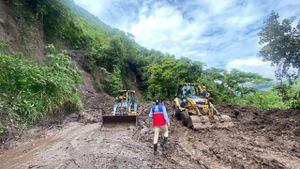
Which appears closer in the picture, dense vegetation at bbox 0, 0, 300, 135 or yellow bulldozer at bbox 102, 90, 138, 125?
dense vegetation at bbox 0, 0, 300, 135

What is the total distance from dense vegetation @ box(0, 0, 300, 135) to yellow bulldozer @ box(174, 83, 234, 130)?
5.47 m

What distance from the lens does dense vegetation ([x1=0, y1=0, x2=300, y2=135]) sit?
496 inches

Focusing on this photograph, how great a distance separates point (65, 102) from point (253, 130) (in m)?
9.51

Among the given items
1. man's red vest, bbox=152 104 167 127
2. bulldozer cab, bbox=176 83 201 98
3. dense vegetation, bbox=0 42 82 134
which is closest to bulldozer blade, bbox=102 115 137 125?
dense vegetation, bbox=0 42 82 134

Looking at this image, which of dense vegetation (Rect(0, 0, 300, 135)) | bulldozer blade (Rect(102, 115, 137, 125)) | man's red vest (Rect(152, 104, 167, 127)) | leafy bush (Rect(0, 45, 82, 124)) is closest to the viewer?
man's red vest (Rect(152, 104, 167, 127))

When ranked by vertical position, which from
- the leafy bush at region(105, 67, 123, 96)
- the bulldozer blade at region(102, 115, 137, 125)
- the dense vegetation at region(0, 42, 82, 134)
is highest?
the leafy bush at region(105, 67, 123, 96)

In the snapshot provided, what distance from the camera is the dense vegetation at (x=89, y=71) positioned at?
12.6 m

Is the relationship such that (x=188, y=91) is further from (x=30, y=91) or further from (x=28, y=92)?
(x=28, y=92)

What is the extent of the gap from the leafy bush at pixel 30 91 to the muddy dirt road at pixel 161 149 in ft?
3.88

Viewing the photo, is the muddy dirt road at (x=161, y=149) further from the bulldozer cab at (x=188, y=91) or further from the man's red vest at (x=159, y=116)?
the bulldozer cab at (x=188, y=91)

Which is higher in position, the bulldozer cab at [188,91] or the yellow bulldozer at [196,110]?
the bulldozer cab at [188,91]

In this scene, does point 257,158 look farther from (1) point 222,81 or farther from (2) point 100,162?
(1) point 222,81

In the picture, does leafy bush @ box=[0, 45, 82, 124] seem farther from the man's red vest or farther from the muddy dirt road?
the man's red vest

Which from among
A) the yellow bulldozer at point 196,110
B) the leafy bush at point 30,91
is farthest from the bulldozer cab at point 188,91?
the leafy bush at point 30,91
